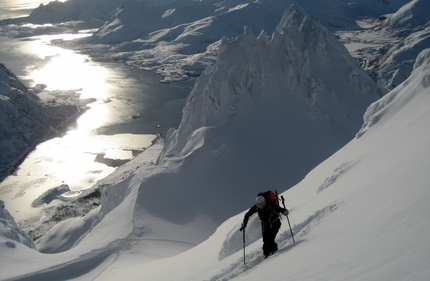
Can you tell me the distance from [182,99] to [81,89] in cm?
1828

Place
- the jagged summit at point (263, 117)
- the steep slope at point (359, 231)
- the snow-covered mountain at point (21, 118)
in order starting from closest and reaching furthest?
the steep slope at point (359, 231), the jagged summit at point (263, 117), the snow-covered mountain at point (21, 118)

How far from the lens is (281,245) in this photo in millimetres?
7516

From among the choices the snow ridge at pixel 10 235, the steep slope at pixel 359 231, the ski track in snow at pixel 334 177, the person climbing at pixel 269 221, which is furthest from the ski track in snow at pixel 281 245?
the snow ridge at pixel 10 235

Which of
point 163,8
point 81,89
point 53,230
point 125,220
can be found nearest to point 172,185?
point 125,220

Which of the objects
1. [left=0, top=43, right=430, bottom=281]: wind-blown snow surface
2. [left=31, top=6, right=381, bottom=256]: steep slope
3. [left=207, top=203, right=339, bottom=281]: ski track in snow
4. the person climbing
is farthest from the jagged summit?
the person climbing

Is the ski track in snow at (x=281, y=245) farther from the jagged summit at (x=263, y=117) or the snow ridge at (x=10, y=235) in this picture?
the jagged summit at (x=263, y=117)

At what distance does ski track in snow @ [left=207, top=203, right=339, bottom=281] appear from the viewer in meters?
7.18

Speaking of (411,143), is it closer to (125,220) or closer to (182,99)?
(125,220)

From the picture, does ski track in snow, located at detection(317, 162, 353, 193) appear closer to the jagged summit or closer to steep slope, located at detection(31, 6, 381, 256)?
steep slope, located at detection(31, 6, 381, 256)

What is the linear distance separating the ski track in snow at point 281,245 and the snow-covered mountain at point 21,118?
40.7m

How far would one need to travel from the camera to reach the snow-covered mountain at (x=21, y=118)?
4778 centimetres

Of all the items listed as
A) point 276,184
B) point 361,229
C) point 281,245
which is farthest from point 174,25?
point 361,229

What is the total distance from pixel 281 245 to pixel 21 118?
2076 inches

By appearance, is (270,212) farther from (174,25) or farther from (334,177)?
(174,25)
